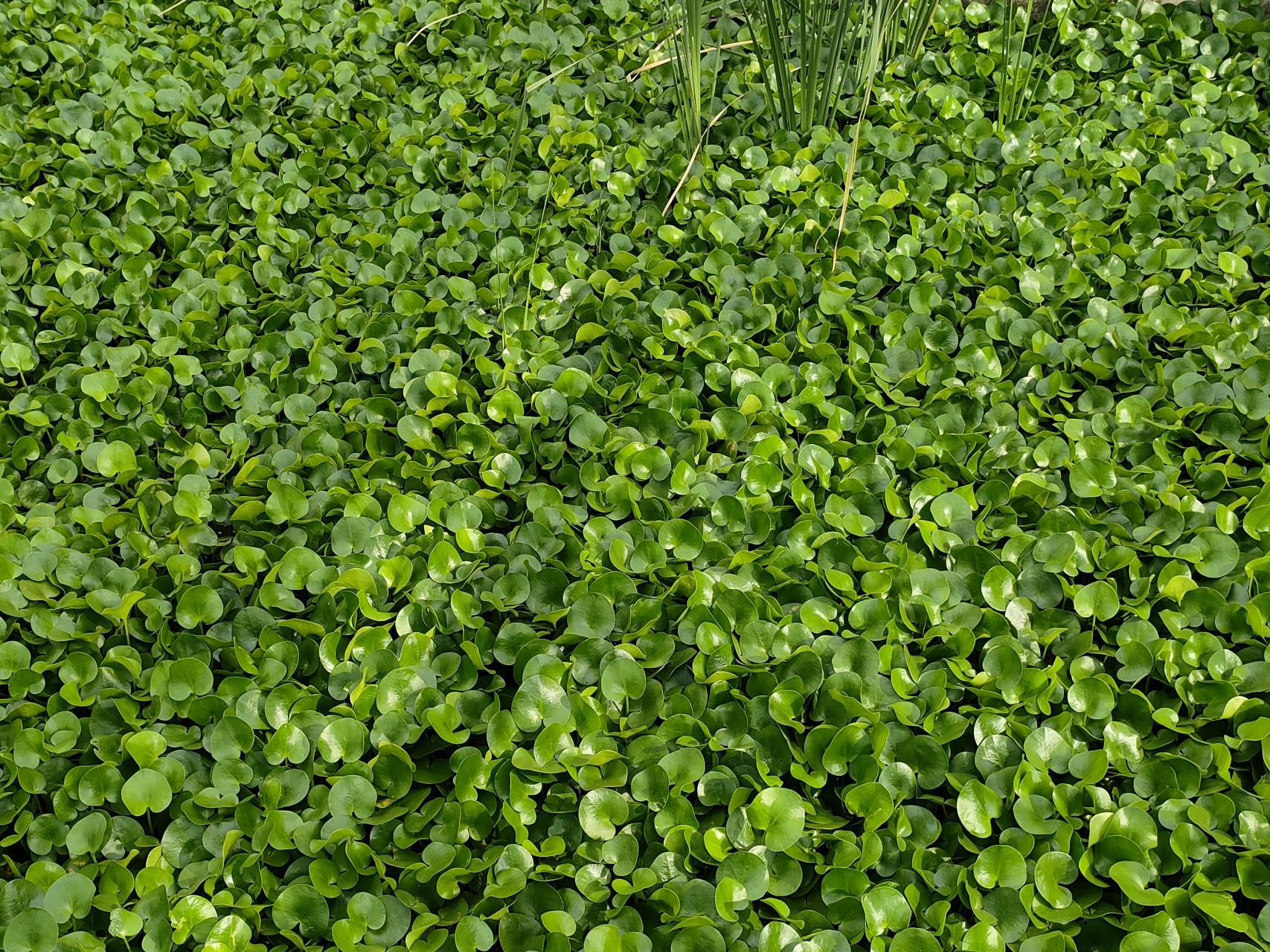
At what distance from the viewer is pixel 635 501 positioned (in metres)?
1.65

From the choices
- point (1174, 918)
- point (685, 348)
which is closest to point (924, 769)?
point (1174, 918)

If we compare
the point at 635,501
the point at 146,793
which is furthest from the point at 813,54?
the point at 146,793

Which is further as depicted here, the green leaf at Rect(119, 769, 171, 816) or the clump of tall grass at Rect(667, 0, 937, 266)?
the clump of tall grass at Rect(667, 0, 937, 266)

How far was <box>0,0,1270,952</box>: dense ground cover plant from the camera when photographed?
4.14ft

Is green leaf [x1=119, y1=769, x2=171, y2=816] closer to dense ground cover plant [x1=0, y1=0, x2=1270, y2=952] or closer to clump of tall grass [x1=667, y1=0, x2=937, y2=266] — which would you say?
dense ground cover plant [x1=0, y1=0, x2=1270, y2=952]

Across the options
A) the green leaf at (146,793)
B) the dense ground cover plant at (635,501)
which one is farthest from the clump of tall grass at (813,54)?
the green leaf at (146,793)

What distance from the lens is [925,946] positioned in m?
1.17

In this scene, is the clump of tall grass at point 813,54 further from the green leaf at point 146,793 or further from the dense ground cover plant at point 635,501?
the green leaf at point 146,793

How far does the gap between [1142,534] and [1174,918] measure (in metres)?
0.60

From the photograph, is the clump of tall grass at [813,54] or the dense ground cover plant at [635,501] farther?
the clump of tall grass at [813,54]

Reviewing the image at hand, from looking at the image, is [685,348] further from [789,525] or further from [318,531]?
[318,531]

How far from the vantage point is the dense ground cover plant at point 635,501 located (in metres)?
1.26

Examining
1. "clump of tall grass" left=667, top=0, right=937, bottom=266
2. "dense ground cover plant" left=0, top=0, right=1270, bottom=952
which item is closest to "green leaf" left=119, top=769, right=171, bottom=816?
"dense ground cover plant" left=0, top=0, right=1270, bottom=952

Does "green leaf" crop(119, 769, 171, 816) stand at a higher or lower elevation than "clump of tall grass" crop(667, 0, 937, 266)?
lower
